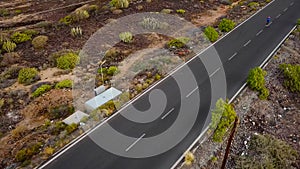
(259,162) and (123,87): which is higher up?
(123,87)

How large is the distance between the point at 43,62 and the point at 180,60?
16045 millimetres

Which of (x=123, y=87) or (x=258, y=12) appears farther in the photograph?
(x=258, y=12)

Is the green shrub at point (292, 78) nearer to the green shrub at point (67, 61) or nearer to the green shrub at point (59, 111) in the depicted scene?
the green shrub at point (59, 111)

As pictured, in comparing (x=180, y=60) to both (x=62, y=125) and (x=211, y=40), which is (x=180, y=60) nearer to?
(x=211, y=40)

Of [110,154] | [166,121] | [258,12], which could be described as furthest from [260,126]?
[258,12]

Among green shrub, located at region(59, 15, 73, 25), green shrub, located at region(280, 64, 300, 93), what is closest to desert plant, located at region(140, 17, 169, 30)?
green shrub, located at region(59, 15, 73, 25)

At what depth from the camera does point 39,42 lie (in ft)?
114

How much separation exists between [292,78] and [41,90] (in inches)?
994

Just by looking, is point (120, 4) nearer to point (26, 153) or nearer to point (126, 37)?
point (126, 37)

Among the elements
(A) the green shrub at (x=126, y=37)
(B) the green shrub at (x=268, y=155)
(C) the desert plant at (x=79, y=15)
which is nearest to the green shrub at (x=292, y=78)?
(B) the green shrub at (x=268, y=155)

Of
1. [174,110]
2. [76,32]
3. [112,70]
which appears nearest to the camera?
[174,110]

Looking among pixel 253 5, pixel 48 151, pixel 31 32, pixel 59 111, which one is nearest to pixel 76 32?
pixel 31 32

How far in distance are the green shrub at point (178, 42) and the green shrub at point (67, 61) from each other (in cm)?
1162

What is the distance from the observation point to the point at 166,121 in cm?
2277
